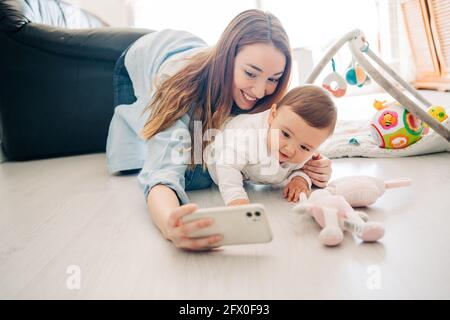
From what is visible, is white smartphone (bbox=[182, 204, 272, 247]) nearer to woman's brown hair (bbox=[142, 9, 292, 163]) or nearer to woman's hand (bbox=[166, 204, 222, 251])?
woman's hand (bbox=[166, 204, 222, 251])

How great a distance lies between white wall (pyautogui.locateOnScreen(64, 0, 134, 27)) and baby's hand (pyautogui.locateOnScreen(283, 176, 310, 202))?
2801mm

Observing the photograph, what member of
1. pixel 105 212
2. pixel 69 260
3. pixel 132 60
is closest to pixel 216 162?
pixel 105 212

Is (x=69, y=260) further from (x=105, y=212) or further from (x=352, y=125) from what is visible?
(x=352, y=125)

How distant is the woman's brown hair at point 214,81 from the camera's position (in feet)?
3.41

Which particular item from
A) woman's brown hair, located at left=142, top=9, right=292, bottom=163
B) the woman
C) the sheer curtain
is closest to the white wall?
the sheer curtain

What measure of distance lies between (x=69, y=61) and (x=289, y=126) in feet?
3.93

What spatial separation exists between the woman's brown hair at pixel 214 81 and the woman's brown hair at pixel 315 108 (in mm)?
180

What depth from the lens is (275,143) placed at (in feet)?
3.08

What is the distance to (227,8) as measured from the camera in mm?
3441

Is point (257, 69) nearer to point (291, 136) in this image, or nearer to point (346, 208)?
point (291, 136)

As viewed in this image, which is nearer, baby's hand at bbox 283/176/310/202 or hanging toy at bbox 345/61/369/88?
baby's hand at bbox 283/176/310/202

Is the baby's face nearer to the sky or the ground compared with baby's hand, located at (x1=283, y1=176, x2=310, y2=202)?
A: nearer to the sky

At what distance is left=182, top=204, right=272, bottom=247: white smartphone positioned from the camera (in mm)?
644

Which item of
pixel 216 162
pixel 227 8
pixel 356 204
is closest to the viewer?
pixel 356 204
